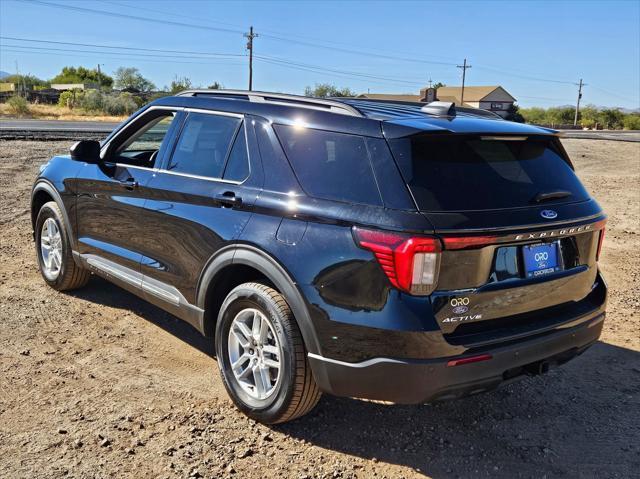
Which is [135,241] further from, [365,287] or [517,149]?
[517,149]

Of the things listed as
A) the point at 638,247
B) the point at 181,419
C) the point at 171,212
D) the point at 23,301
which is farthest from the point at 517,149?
the point at 638,247

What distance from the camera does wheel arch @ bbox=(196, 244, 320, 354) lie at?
3.11 metres

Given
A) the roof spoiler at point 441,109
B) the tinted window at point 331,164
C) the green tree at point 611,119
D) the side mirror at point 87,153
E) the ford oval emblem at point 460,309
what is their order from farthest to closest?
the green tree at point 611,119, the side mirror at point 87,153, the roof spoiler at point 441,109, the tinted window at point 331,164, the ford oval emblem at point 460,309

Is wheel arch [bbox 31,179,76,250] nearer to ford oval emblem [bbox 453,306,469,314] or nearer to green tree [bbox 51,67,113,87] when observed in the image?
ford oval emblem [bbox 453,306,469,314]

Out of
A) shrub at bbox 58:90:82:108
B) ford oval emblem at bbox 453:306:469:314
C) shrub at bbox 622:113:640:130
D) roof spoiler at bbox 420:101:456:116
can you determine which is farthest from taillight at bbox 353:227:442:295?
shrub at bbox 622:113:640:130

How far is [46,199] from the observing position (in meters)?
5.80

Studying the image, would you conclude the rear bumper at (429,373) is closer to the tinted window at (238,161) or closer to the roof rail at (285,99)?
the tinted window at (238,161)

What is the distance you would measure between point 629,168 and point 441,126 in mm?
16290

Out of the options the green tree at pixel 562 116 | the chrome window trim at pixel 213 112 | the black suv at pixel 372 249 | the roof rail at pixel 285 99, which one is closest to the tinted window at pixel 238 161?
the black suv at pixel 372 249

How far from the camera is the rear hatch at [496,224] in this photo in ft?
9.30

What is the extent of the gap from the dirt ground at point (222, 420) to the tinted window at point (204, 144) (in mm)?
1396

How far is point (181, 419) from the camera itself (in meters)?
3.55

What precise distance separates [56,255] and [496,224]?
428 centimetres

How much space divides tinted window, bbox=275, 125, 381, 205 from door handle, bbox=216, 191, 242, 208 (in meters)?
0.41
